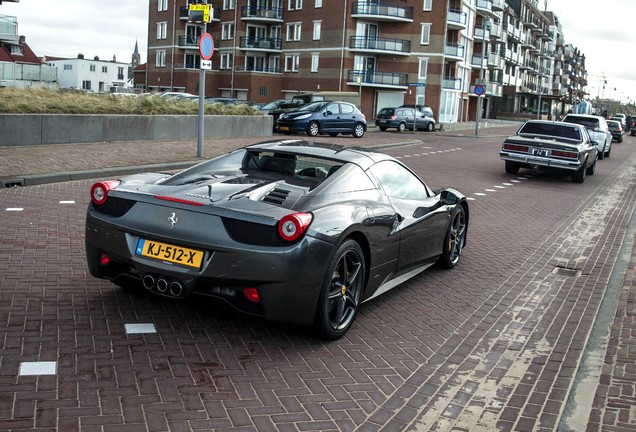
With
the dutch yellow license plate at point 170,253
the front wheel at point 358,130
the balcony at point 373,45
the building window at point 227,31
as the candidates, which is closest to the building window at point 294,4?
the building window at point 227,31

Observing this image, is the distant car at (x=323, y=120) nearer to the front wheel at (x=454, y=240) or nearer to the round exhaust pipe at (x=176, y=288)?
the front wheel at (x=454, y=240)

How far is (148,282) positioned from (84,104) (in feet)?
46.2

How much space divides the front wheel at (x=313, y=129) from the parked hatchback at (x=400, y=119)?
11537mm

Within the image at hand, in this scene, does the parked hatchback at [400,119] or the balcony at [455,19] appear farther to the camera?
the balcony at [455,19]

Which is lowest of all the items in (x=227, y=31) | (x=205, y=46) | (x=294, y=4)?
(x=205, y=46)

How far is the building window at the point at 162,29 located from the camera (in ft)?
241

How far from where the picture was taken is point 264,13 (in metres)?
65.7

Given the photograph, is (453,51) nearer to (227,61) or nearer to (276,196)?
(227,61)

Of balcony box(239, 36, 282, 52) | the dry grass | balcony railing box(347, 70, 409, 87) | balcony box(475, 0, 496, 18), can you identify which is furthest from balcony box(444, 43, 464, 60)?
the dry grass

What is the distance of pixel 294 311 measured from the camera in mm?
4777

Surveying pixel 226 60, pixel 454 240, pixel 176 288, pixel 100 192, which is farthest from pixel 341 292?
pixel 226 60

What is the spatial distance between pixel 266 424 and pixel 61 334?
1.87m

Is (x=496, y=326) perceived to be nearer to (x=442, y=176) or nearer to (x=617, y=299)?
(x=617, y=299)

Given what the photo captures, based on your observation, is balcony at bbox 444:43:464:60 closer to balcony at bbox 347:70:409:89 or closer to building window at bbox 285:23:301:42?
balcony at bbox 347:70:409:89
